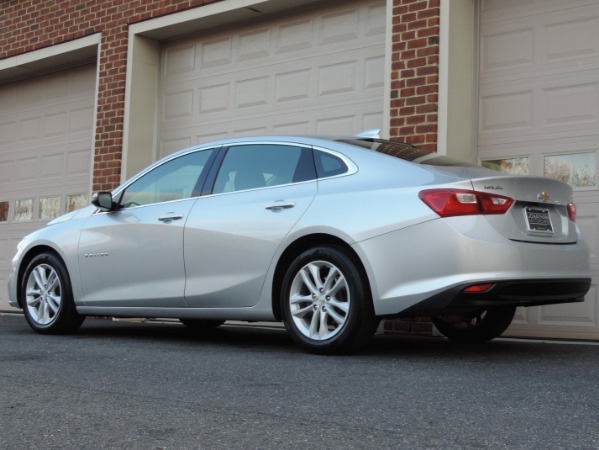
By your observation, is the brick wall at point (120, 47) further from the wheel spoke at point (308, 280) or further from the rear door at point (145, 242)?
the wheel spoke at point (308, 280)

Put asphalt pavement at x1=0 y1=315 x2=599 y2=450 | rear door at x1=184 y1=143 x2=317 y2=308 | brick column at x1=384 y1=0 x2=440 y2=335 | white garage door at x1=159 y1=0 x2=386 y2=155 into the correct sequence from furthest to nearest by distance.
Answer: white garage door at x1=159 y1=0 x2=386 y2=155, brick column at x1=384 y1=0 x2=440 y2=335, rear door at x1=184 y1=143 x2=317 y2=308, asphalt pavement at x1=0 y1=315 x2=599 y2=450

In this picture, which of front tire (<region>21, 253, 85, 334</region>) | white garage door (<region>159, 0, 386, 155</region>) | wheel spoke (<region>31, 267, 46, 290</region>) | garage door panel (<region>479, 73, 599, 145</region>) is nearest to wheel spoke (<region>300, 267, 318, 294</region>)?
front tire (<region>21, 253, 85, 334</region>)

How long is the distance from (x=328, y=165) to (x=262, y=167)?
2.09 feet

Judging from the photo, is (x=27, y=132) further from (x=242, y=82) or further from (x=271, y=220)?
(x=271, y=220)

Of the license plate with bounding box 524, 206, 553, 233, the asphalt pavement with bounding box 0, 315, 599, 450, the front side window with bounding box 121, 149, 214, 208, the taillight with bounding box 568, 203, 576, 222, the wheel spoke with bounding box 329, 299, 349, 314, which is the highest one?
the front side window with bounding box 121, 149, 214, 208

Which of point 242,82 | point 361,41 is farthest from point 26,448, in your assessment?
point 242,82

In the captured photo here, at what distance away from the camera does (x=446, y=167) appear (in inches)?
229

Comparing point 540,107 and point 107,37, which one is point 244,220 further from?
point 107,37

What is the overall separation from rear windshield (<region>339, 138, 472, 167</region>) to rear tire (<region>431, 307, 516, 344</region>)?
1251 millimetres

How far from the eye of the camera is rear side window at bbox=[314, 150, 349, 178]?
6.01 metres

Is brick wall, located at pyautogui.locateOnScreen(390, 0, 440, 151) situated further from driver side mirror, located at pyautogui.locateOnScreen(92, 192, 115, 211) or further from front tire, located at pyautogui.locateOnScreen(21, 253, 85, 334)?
front tire, located at pyautogui.locateOnScreen(21, 253, 85, 334)

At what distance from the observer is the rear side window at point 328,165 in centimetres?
601

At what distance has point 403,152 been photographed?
618 cm

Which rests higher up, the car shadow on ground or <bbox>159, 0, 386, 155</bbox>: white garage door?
<bbox>159, 0, 386, 155</bbox>: white garage door
